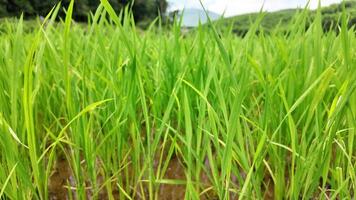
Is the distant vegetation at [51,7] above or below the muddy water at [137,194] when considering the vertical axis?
above

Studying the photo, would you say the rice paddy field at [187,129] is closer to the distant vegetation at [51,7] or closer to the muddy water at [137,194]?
the muddy water at [137,194]

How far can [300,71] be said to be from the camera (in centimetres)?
87

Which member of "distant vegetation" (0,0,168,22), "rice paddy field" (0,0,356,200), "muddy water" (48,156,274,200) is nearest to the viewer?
"rice paddy field" (0,0,356,200)

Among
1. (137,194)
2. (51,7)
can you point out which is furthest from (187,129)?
(51,7)

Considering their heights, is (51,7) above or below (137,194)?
above

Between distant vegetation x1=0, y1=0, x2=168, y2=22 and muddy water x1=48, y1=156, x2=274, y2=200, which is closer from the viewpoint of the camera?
muddy water x1=48, y1=156, x2=274, y2=200

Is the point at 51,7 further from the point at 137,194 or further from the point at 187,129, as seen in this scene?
the point at 187,129

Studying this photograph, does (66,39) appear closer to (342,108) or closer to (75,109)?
(75,109)

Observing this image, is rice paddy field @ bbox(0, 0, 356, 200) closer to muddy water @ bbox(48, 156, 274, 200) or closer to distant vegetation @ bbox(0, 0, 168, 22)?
muddy water @ bbox(48, 156, 274, 200)

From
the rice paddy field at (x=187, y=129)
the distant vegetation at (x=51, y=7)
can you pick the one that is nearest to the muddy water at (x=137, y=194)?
the rice paddy field at (x=187, y=129)

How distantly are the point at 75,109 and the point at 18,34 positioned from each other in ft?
0.53

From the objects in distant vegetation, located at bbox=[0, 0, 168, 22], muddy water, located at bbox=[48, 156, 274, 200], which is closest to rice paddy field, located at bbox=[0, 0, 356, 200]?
muddy water, located at bbox=[48, 156, 274, 200]

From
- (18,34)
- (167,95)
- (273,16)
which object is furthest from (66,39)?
(273,16)

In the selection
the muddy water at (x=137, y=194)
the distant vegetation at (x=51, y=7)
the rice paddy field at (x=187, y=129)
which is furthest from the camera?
the distant vegetation at (x=51, y=7)
